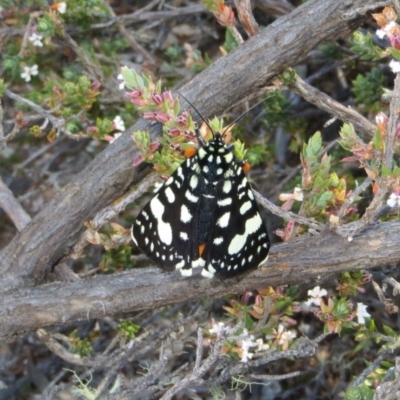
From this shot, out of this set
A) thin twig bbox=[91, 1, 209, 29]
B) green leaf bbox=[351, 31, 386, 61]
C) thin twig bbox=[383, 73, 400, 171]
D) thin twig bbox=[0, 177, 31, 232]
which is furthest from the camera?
thin twig bbox=[91, 1, 209, 29]

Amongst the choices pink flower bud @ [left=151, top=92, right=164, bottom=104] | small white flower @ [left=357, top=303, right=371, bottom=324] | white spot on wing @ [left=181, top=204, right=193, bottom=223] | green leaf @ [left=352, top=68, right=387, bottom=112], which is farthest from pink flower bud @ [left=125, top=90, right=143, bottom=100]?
green leaf @ [left=352, top=68, right=387, bottom=112]

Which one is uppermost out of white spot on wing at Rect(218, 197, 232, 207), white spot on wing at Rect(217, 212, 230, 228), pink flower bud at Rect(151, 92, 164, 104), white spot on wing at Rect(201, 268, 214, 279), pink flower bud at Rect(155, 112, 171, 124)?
pink flower bud at Rect(151, 92, 164, 104)

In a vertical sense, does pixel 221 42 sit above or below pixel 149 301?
above

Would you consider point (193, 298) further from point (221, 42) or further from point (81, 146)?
point (221, 42)

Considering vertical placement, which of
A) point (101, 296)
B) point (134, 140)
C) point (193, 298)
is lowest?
point (193, 298)

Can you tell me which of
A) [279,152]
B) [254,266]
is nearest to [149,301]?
[254,266]

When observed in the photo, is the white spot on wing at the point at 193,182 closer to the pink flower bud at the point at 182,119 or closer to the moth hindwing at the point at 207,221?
the moth hindwing at the point at 207,221

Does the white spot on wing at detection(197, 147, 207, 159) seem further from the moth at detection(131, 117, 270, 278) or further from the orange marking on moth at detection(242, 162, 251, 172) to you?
the orange marking on moth at detection(242, 162, 251, 172)

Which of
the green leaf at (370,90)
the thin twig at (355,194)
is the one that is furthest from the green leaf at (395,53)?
the green leaf at (370,90)
